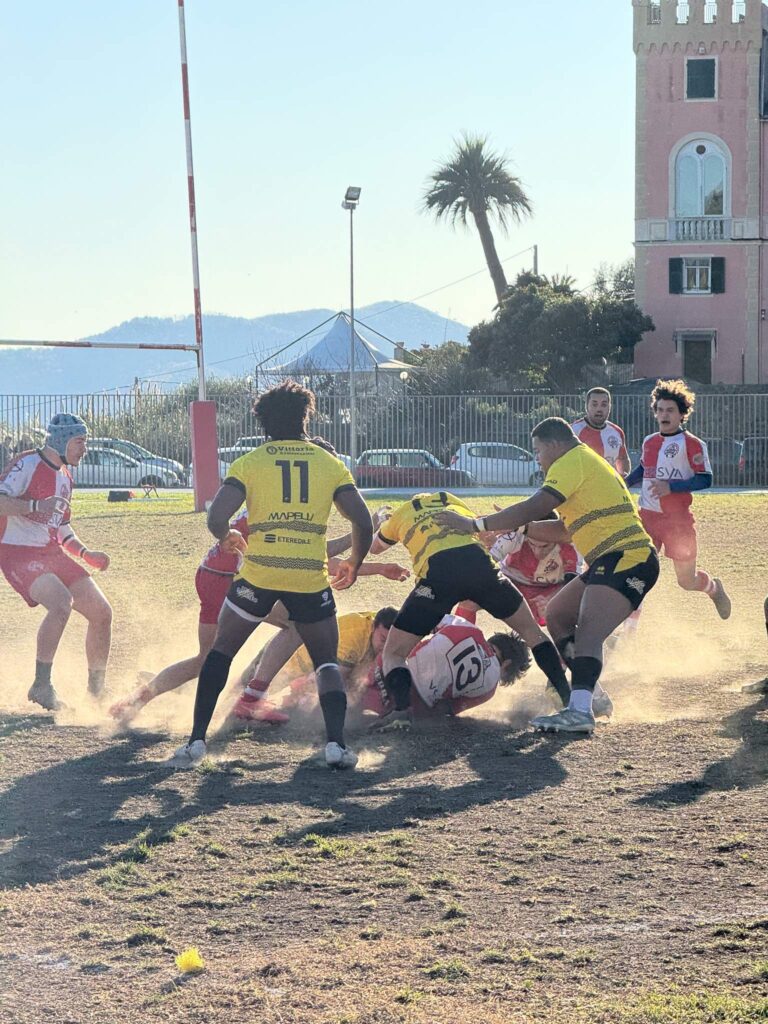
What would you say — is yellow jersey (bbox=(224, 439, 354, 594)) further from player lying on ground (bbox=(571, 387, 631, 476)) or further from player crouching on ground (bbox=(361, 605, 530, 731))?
player lying on ground (bbox=(571, 387, 631, 476))

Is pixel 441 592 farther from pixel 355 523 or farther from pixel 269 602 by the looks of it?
pixel 269 602

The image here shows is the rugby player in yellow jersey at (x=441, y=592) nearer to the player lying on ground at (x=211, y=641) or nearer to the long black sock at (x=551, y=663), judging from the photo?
the long black sock at (x=551, y=663)

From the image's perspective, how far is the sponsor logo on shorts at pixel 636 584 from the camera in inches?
290

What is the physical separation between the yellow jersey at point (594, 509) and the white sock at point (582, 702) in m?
0.72

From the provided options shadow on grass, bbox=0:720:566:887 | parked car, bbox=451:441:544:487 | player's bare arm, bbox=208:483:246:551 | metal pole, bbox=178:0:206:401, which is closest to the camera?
shadow on grass, bbox=0:720:566:887

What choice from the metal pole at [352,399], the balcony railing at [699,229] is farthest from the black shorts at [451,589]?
the balcony railing at [699,229]

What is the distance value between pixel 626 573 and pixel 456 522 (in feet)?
3.09

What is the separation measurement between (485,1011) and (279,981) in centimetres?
62

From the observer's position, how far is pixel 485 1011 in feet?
12.5

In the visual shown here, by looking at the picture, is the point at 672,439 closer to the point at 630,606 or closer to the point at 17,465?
the point at 630,606

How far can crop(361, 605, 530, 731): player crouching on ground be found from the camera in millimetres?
7617

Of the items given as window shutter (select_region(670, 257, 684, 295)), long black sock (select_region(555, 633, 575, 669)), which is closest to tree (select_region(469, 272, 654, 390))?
window shutter (select_region(670, 257, 684, 295))

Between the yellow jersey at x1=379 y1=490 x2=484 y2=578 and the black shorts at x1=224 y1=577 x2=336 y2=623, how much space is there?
85 cm

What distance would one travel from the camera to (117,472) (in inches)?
1220
